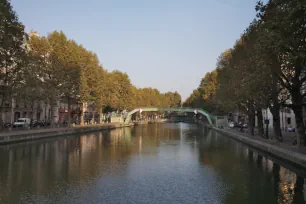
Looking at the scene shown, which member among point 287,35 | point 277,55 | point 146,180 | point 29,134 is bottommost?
point 146,180

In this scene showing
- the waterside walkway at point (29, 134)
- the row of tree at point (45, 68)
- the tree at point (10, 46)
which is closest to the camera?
the waterside walkway at point (29, 134)

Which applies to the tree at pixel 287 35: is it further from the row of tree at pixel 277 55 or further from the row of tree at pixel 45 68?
the row of tree at pixel 45 68

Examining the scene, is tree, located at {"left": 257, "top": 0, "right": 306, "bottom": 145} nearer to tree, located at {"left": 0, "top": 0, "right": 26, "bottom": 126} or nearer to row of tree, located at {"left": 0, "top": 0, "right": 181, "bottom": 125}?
tree, located at {"left": 0, "top": 0, "right": 26, "bottom": 126}

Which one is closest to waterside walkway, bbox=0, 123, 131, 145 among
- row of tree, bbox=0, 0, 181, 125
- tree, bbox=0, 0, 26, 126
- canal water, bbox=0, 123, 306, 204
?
row of tree, bbox=0, 0, 181, 125

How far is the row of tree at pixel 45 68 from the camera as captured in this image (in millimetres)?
39844

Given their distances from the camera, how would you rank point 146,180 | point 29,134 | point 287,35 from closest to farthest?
point 146,180 < point 287,35 < point 29,134

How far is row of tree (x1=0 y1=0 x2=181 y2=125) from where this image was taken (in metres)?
39.8

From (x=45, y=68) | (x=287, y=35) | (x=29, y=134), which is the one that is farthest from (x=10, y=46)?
(x=287, y=35)

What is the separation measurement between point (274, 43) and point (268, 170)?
30.3 feet

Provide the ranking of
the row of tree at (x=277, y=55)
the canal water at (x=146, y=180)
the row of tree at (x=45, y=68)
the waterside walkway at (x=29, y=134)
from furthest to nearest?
the row of tree at (x=45, y=68)
the waterside walkway at (x=29, y=134)
the row of tree at (x=277, y=55)
the canal water at (x=146, y=180)

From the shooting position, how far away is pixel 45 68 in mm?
56031

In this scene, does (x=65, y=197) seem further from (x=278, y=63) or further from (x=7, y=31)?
(x=7, y=31)

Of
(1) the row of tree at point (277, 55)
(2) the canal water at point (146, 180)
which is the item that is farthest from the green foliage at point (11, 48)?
(1) the row of tree at point (277, 55)

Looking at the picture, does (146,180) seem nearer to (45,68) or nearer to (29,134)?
(29,134)
